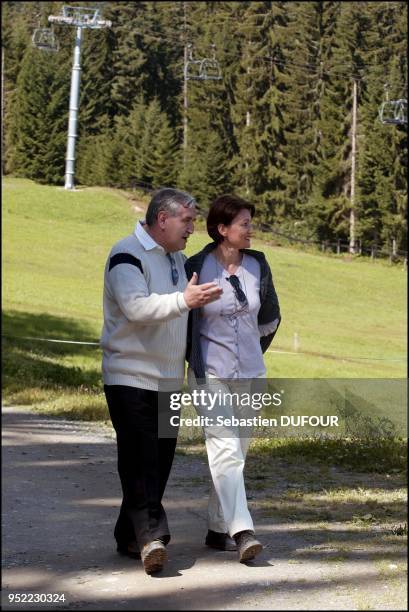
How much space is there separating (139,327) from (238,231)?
583 millimetres

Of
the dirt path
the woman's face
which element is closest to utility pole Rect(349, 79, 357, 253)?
the dirt path

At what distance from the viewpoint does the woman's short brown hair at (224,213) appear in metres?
5.19

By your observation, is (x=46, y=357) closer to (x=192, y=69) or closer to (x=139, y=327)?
(x=192, y=69)

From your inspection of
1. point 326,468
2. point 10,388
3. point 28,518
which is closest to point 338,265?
point 10,388

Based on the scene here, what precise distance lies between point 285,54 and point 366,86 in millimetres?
1393

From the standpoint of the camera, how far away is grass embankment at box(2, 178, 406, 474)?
1495 cm

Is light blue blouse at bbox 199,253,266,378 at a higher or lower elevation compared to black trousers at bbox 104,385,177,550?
higher

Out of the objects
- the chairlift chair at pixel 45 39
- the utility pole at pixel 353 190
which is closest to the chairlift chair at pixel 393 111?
the utility pole at pixel 353 190

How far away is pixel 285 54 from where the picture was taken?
64.6ft

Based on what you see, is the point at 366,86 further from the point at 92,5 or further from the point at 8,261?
the point at 8,261

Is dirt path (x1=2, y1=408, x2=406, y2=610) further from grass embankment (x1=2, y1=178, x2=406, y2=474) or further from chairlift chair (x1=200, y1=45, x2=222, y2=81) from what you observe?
chairlift chair (x1=200, y1=45, x2=222, y2=81)

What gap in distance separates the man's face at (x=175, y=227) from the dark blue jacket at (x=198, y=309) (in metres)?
0.19

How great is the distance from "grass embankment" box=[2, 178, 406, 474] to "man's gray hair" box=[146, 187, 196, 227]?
813 cm

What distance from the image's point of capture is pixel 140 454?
507cm
